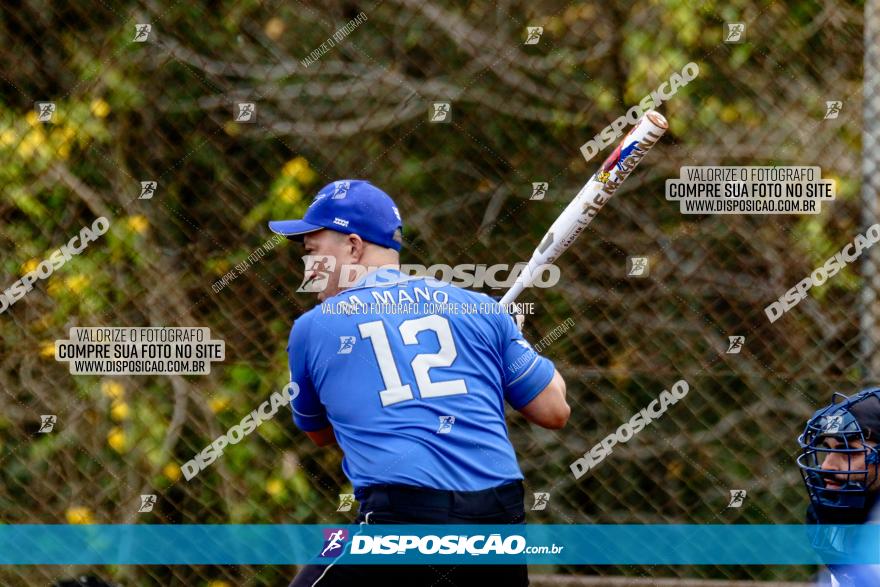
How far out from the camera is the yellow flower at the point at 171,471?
16.6 ft

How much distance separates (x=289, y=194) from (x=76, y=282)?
905 millimetres

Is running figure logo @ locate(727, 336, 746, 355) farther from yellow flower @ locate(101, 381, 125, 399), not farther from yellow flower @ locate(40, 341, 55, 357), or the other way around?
yellow flower @ locate(40, 341, 55, 357)

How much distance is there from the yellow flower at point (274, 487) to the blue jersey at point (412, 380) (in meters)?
1.62

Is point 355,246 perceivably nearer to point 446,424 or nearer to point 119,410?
point 446,424

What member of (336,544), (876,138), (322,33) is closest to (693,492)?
(876,138)

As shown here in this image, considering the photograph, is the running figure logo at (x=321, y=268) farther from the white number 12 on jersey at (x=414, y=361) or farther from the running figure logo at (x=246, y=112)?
the running figure logo at (x=246, y=112)

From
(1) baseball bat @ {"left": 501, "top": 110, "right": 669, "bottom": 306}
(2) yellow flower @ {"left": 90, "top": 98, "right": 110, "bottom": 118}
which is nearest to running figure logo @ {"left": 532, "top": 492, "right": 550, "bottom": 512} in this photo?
(1) baseball bat @ {"left": 501, "top": 110, "right": 669, "bottom": 306}

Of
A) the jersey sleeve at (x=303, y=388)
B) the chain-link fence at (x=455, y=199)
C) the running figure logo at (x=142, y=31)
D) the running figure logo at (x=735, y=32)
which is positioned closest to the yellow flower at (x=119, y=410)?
the chain-link fence at (x=455, y=199)

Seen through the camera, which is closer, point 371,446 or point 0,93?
point 371,446

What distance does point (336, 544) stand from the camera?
3.56 meters

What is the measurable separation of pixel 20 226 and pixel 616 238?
234 centimetres

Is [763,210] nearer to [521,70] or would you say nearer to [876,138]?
[876,138]

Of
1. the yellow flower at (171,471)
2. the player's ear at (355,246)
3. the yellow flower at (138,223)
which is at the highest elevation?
the yellow flower at (138,223)

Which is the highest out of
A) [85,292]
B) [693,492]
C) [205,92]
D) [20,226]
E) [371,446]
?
[205,92]
